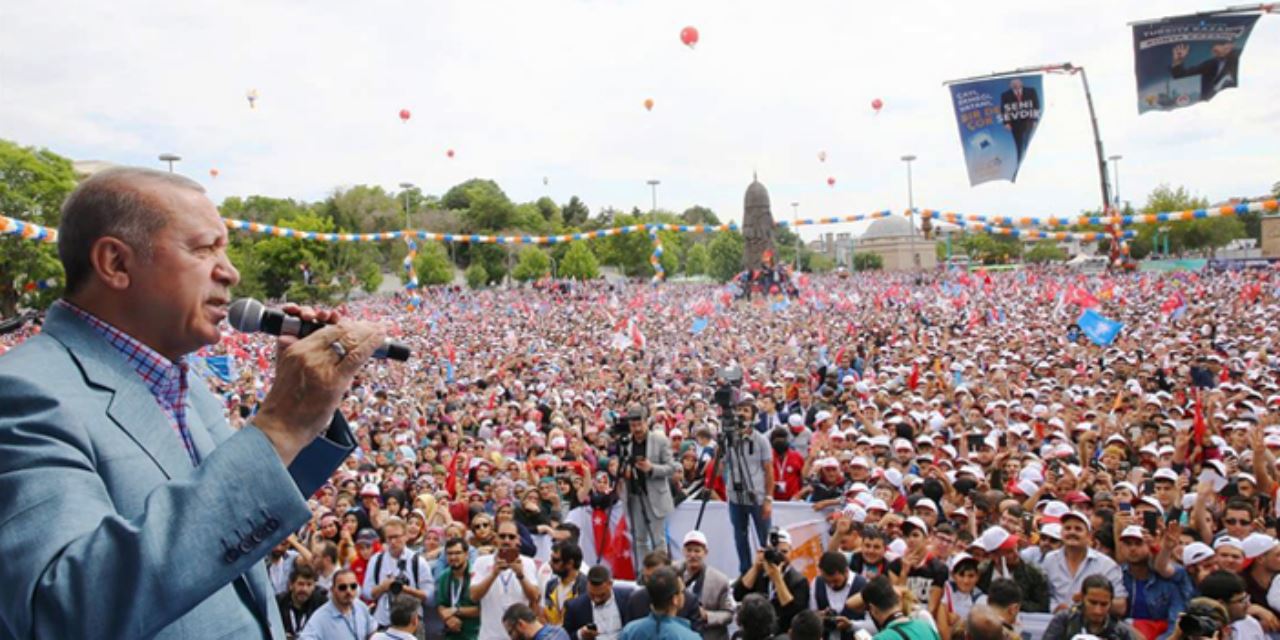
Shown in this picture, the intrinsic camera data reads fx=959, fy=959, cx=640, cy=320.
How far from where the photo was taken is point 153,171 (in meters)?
1.51

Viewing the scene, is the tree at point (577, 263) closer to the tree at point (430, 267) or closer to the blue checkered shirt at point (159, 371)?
the tree at point (430, 267)

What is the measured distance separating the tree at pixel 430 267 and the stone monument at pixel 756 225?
2859 cm

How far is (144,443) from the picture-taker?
1.36 metres

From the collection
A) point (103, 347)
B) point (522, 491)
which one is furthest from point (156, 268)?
point (522, 491)

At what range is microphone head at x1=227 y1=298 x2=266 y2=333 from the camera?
170cm

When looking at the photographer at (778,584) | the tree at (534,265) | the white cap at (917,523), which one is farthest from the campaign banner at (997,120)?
the tree at (534,265)

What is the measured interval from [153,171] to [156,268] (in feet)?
0.64

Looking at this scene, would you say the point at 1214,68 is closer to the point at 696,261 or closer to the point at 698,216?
the point at 696,261

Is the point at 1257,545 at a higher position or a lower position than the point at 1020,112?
lower

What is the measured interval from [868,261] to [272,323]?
9908 cm

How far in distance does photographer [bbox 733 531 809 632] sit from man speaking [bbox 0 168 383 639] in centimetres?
450

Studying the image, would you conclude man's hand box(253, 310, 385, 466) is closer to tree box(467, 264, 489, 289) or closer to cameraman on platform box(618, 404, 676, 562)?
cameraman on platform box(618, 404, 676, 562)

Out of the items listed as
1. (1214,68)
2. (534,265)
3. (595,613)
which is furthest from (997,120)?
(534,265)

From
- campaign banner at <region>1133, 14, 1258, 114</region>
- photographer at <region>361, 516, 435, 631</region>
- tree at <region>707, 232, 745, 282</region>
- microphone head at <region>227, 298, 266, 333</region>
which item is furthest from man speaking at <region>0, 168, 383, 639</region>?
tree at <region>707, 232, 745, 282</region>
